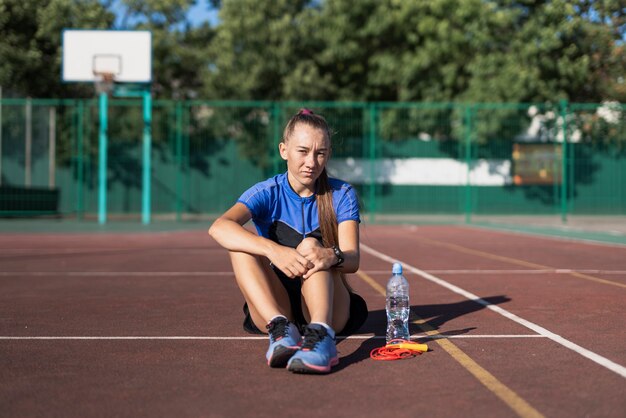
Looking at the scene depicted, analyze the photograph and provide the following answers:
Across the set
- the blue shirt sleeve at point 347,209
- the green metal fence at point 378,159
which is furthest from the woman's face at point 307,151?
the green metal fence at point 378,159

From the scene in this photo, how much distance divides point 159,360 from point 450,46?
26.0 meters

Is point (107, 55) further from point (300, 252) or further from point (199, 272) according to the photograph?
point (300, 252)

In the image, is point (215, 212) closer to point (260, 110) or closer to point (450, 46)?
point (260, 110)

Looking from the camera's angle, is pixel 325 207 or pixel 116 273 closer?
pixel 325 207

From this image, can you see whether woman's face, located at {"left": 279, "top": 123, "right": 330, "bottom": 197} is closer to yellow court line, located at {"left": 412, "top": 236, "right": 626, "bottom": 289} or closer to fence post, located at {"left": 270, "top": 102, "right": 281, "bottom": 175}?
yellow court line, located at {"left": 412, "top": 236, "right": 626, "bottom": 289}

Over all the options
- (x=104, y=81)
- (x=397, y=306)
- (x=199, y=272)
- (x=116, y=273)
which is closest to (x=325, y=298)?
(x=397, y=306)

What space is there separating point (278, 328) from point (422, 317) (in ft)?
7.31

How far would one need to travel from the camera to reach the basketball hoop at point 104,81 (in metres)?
21.9

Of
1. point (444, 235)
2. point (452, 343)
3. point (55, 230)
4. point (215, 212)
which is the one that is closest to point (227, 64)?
point (215, 212)

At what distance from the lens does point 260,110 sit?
2586 centimetres

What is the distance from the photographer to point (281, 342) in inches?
171

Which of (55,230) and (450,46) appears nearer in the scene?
(55,230)

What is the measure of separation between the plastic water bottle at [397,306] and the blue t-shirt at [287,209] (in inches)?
19.0

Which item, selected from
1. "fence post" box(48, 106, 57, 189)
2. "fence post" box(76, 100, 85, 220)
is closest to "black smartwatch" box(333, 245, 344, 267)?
"fence post" box(76, 100, 85, 220)
